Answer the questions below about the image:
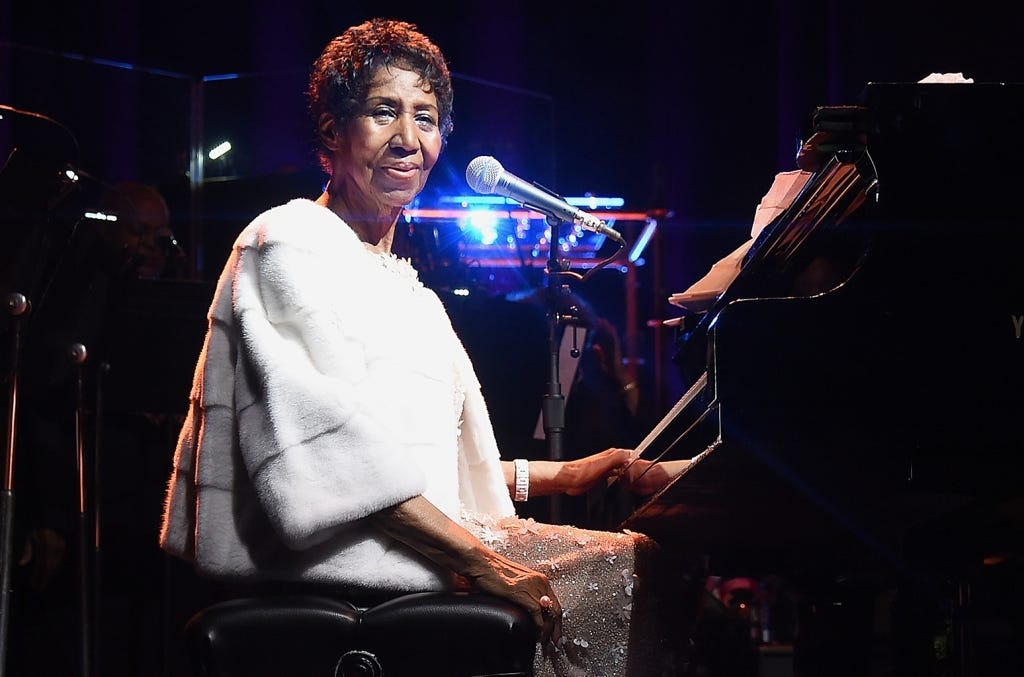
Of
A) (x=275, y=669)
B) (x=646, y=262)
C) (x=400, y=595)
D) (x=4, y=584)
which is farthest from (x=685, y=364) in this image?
(x=646, y=262)

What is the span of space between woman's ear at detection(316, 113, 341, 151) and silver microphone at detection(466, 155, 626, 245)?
583 mm

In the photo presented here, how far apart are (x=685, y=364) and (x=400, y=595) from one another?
1269 millimetres

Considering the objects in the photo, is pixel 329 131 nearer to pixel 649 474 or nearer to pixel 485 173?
pixel 485 173

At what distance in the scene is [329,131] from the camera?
245 cm

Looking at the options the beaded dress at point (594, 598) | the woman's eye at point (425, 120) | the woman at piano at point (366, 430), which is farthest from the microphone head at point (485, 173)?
the beaded dress at point (594, 598)

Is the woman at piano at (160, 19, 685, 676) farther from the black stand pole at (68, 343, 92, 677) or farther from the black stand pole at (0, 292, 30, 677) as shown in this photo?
the black stand pole at (68, 343, 92, 677)

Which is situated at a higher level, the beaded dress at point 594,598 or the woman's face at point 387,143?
the woman's face at point 387,143

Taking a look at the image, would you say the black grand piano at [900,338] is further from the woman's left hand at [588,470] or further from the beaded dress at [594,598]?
the woman's left hand at [588,470]

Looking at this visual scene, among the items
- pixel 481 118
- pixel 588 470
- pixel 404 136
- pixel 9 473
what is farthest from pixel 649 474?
pixel 481 118

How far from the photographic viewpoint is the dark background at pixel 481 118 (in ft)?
13.0

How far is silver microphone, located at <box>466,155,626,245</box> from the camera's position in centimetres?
299

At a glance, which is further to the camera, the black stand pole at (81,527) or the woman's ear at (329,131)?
the black stand pole at (81,527)

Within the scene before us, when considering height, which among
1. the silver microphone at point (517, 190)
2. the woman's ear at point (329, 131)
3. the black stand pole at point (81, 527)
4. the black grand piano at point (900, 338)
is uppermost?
the woman's ear at point (329, 131)

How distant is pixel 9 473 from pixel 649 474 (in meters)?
1.64
